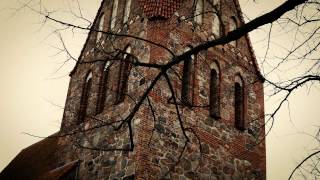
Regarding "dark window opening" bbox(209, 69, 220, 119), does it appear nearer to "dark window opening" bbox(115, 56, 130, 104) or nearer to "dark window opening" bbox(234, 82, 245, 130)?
"dark window opening" bbox(234, 82, 245, 130)

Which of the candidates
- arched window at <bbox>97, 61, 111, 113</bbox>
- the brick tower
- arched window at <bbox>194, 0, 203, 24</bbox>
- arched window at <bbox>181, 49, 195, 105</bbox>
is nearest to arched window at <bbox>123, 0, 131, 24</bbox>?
the brick tower

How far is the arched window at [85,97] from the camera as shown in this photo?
1312cm

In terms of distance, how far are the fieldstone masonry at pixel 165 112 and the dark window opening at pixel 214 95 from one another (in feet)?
0.44

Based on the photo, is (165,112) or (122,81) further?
(122,81)

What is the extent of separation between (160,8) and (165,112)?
3002mm

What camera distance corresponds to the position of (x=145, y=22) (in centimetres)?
1172

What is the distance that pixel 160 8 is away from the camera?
1178cm

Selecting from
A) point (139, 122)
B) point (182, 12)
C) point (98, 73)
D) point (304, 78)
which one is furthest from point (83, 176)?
point (304, 78)

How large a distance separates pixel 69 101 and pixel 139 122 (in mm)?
4754

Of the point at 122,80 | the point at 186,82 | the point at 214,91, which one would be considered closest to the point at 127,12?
the point at 122,80

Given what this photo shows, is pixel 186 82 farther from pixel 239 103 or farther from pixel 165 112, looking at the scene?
pixel 239 103

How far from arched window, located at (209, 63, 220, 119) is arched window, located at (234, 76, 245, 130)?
0.88 metres

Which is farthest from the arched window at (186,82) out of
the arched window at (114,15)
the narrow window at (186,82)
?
the arched window at (114,15)

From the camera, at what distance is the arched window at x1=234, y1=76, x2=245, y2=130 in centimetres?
1265
